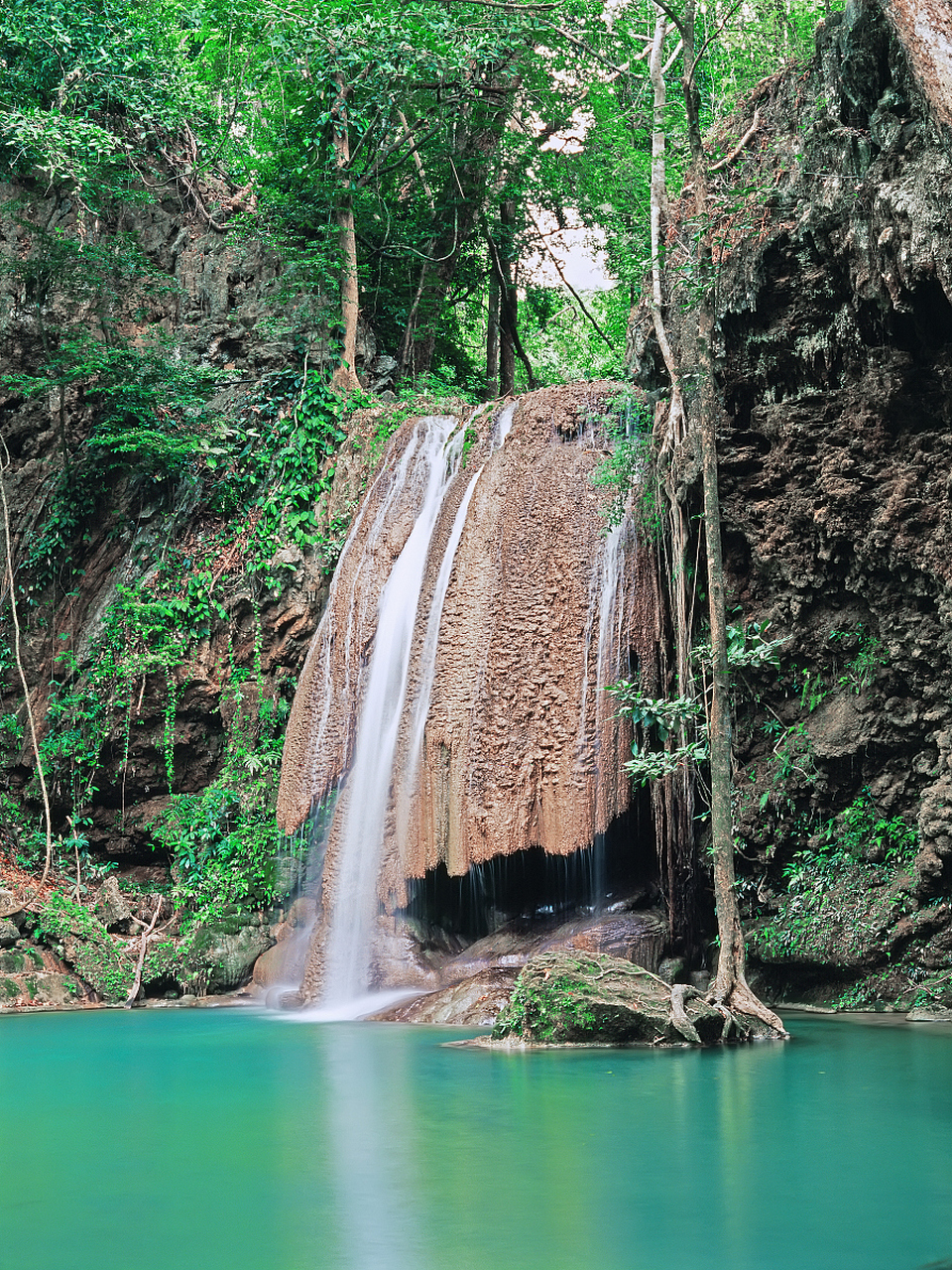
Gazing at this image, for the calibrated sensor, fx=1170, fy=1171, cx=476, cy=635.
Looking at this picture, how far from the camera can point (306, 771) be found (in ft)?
33.7

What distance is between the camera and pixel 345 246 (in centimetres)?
1428

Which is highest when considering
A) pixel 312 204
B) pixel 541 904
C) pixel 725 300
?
pixel 312 204

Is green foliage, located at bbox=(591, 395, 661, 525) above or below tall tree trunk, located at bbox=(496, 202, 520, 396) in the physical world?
below

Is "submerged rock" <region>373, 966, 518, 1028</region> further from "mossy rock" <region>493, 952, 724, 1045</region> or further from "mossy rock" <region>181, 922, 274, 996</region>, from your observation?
"mossy rock" <region>181, 922, 274, 996</region>

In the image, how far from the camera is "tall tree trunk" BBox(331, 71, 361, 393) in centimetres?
1384

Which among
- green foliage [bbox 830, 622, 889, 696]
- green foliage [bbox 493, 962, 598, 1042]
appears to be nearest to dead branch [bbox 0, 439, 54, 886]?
green foliage [bbox 493, 962, 598, 1042]

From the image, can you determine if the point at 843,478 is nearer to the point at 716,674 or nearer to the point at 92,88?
the point at 716,674

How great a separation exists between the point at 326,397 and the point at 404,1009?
7.41 metres

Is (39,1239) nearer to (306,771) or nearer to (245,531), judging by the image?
(306,771)

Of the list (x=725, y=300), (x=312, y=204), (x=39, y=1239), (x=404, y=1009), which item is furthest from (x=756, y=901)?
(x=312, y=204)

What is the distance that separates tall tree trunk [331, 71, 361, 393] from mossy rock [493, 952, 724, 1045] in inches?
338

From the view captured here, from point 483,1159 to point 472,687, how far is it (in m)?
5.36

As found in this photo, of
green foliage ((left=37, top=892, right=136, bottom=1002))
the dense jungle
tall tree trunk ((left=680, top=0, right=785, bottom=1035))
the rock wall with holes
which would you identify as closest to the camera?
tall tree trunk ((left=680, top=0, right=785, bottom=1035))

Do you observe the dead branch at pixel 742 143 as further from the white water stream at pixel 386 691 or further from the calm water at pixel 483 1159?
the calm water at pixel 483 1159
